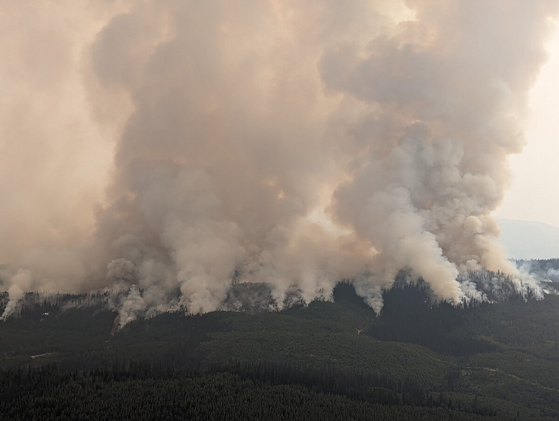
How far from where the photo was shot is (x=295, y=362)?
136 meters

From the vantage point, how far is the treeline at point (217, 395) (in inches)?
4080

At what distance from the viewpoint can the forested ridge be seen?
107500mm

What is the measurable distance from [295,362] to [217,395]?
3063cm

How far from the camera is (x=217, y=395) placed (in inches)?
4343

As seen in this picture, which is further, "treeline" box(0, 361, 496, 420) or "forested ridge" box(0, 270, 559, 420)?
"forested ridge" box(0, 270, 559, 420)

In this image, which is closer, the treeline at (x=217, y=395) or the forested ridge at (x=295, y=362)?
the treeline at (x=217, y=395)

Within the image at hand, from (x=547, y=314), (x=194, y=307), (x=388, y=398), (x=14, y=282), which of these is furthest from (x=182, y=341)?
(x=547, y=314)

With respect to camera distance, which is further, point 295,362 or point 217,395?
point 295,362

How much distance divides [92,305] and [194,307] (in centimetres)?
4069

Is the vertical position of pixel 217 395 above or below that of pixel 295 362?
below

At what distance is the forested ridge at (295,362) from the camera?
108m

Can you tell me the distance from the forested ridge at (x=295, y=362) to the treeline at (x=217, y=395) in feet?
0.96

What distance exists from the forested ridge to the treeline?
0.29 meters

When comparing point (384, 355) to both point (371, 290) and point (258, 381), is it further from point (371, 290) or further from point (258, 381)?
point (371, 290)
